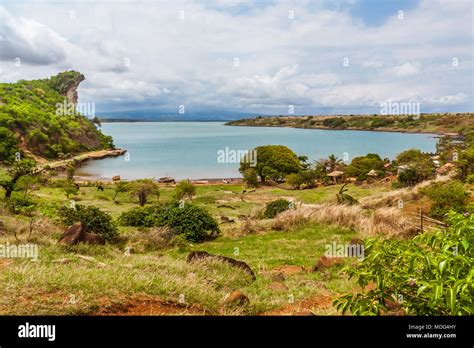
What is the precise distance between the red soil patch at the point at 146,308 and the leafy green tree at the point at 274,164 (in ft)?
110

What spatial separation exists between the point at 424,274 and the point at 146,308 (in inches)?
113

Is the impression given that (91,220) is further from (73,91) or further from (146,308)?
(73,91)

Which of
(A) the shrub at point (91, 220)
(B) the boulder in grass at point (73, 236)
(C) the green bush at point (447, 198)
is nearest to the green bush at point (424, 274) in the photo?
(B) the boulder in grass at point (73, 236)

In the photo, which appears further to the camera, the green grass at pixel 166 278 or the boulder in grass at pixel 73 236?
the boulder in grass at pixel 73 236

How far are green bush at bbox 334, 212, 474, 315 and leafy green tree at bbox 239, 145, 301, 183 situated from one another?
34.6 meters

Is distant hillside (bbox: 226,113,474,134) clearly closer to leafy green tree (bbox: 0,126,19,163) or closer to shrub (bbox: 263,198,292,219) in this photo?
shrub (bbox: 263,198,292,219)

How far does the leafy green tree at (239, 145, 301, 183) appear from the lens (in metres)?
38.0

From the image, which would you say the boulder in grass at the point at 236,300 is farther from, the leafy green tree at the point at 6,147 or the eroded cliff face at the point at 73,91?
the eroded cliff face at the point at 73,91

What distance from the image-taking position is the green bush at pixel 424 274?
8.71 feet

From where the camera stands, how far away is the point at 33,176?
17.6 m
